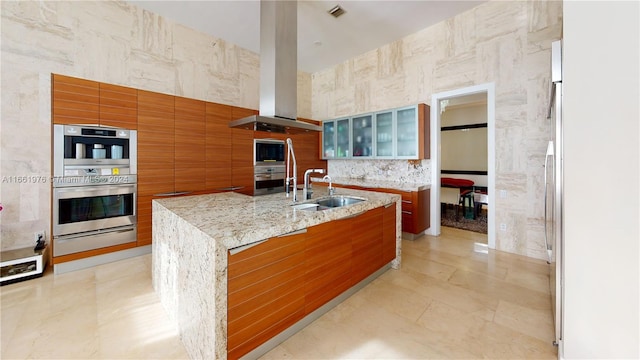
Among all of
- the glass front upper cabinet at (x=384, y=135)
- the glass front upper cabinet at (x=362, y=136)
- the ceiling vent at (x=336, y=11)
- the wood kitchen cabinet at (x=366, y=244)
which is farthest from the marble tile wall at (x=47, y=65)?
the wood kitchen cabinet at (x=366, y=244)

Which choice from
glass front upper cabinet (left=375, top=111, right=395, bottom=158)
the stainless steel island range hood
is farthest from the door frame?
the stainless steel island range hood

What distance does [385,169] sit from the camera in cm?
469

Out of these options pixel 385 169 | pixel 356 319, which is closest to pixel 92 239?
pixel 356 319

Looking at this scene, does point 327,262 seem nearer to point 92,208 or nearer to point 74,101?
point 92,208

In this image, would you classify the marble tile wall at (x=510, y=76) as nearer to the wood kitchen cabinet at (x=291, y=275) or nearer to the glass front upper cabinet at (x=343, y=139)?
the glass front upper cabinet at (x=343, y=139)

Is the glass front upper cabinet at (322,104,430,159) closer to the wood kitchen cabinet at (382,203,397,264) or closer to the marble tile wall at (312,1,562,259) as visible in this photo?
the marble tile wall at (312,1,562,259)

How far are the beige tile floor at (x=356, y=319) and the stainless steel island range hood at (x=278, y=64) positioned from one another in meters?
1.84

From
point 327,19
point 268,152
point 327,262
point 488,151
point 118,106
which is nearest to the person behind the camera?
point 327,262

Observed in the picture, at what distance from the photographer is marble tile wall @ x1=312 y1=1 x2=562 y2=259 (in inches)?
117

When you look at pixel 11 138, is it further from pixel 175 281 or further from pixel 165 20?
pixel 175 281

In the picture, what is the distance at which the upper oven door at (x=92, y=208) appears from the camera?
264 cm

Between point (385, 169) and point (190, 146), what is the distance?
135 inches

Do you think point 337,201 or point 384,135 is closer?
point 337,201

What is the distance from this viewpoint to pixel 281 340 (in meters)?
Answer: 1.61
